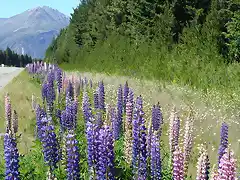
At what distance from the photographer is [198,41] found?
51.3 ft

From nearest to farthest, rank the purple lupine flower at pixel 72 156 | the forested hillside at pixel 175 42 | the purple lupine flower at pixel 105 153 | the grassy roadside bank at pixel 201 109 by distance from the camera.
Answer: the purple lupine flower at pixel 105 153 → the purple lupine flower at pixel 72 156 → the grassy roadside bank at pixel 201 109 → the forested hillside at pixel 175 42

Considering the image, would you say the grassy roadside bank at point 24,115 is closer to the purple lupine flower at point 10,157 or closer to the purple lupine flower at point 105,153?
the purple lupine flower at point 10,157

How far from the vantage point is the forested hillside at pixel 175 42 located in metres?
13.3

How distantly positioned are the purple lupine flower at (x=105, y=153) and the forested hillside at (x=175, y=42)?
7.18 meters

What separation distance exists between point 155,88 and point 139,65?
22.0 ft

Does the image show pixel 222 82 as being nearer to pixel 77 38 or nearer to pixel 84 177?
pixel 84 177

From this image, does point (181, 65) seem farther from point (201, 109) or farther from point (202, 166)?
point (202, 166)

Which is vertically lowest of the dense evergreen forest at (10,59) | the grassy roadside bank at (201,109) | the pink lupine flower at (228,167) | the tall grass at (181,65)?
the dense evergreen forest at (10,59)

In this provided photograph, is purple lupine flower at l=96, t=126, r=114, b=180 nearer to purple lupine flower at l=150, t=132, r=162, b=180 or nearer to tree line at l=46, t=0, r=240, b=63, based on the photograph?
purple lupine flower at l=150, t=132, r=162, b=180

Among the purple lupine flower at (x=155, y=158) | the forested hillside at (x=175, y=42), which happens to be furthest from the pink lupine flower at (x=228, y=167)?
the forested hillside at (x=175, y=42)

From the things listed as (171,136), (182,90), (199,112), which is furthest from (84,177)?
(182,90)

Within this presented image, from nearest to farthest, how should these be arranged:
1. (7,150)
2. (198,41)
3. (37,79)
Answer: (7,150) < (198,41) < (37,79)

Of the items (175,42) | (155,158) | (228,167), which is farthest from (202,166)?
(175,42)

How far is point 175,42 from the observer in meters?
20.5
